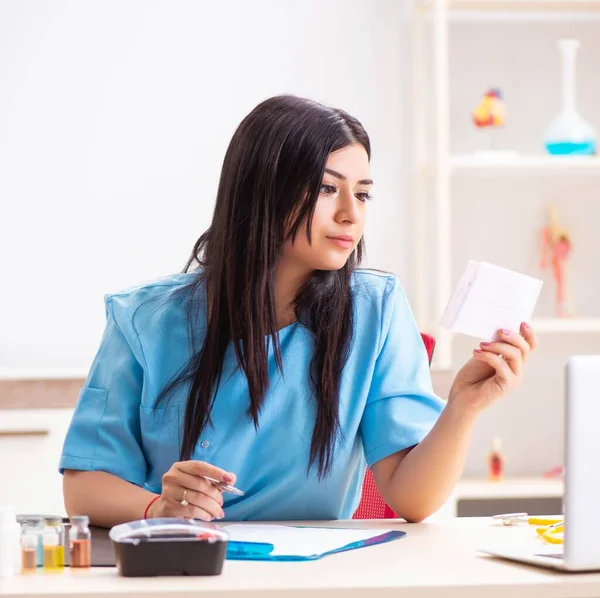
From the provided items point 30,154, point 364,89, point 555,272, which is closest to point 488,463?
point 555,272

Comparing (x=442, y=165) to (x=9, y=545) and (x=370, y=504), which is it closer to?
(x=370, y=504)

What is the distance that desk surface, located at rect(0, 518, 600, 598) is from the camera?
0.92 meters

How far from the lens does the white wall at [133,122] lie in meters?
3.08

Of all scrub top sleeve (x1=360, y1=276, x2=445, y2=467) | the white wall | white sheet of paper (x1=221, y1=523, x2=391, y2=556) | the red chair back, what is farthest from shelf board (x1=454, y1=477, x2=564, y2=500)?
white sheet of paper (x1=221, y1=523, x2=391, y2=556)

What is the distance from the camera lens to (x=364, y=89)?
3.16 metres

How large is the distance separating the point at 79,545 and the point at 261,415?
49 centimetres

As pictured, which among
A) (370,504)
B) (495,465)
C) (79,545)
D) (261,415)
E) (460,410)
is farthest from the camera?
(495,465)

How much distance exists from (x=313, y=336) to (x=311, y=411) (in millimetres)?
122

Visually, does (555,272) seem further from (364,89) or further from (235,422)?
(235,422)

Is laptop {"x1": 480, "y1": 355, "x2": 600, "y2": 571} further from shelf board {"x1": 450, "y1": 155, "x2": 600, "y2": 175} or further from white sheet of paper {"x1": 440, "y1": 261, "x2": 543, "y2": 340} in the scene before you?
shelf board {"x1": 450, "y1": 155, "x2": 600, "y2": 175}

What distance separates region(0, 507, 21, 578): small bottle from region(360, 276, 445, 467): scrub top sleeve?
0.62m

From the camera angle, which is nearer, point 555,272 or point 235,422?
point 235,422

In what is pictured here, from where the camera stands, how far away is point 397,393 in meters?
1.54

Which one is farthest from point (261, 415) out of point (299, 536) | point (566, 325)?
point (566, 325)
